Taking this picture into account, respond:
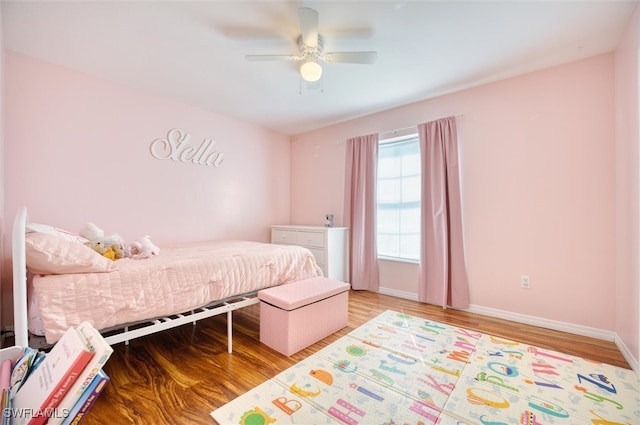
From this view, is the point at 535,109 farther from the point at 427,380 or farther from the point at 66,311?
the point at 66,311

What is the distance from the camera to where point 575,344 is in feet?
7.11

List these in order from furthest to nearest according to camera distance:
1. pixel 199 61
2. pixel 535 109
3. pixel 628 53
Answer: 1. pixel 535 109
2. pixel 199 61
3. pixel 628 53

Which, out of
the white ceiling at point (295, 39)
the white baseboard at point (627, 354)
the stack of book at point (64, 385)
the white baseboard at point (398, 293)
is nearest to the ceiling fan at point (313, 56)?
the white ceiling at point (295, 39)

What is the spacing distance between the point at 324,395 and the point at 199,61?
2733 millimetres

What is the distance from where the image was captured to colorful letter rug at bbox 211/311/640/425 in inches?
54.8

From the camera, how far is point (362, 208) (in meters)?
3.65

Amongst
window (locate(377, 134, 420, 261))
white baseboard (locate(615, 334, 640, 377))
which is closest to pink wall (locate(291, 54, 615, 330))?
white baseboard (locate(615, 334, 640, 377))

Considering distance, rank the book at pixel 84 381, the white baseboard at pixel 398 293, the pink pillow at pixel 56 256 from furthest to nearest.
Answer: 1. the white baseboard at pixel 398 293
2. the pink pillow at pixel 56 256
3. the book at pixel 84 381

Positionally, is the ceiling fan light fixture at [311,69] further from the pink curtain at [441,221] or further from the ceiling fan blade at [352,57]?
the pink curtain at [441,221]

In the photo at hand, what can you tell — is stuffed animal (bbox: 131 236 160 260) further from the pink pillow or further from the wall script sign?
the wall script sign

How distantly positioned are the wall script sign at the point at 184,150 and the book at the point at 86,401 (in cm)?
279

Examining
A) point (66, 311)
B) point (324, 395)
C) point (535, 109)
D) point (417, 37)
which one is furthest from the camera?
point (535, 109)

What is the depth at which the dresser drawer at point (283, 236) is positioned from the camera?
154 inches

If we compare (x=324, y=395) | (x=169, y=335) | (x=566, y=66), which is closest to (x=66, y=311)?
(x=169, y=335)
